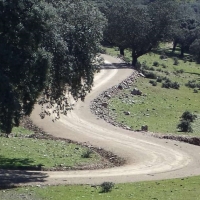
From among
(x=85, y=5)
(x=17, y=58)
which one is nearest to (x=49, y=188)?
(x=17, y=58)

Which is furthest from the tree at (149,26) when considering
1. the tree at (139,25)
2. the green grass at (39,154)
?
the green grass at (39,154)

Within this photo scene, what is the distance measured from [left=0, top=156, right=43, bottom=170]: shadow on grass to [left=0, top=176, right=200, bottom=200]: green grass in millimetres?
4007

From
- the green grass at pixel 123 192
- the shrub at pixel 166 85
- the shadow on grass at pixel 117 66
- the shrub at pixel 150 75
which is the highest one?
the shadow on grass at pixel 117 66

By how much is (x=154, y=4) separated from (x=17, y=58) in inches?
2611

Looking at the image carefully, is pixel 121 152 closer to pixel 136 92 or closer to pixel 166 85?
pixel 136 92

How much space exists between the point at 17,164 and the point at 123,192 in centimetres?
696

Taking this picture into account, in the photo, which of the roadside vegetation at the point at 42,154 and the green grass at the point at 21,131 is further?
the green grass at the point at 21,131

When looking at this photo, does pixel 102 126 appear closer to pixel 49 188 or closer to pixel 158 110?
pixel 158 110

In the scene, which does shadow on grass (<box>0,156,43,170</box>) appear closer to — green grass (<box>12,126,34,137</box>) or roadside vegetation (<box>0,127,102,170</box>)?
roadside vegetation (<box>0,127,102,170</box>)

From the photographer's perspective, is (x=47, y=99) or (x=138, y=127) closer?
(x=47, y=99)

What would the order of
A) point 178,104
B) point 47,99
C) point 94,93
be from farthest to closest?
point 178,104
point 94,93
point 47,99

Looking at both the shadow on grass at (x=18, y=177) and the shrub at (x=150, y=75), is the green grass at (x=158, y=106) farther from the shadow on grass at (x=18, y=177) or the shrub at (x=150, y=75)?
the shadow on grass at (x=18, y=177)

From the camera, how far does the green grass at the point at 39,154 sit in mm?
33250

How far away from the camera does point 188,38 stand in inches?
5236
